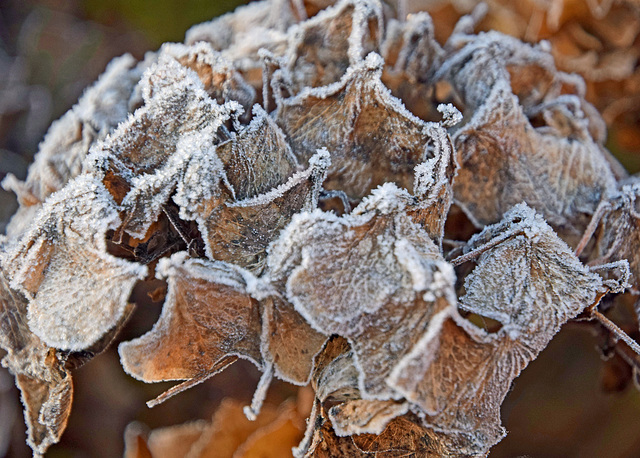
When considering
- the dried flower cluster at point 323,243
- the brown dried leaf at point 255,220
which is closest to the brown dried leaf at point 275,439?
the dried flower cluster at point 323,243


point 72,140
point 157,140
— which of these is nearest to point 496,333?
point 157,140

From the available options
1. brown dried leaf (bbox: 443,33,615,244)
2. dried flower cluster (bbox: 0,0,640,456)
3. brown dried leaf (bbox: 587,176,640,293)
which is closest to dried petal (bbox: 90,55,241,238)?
dried flower cluster (bbox: 0,0,640,456)

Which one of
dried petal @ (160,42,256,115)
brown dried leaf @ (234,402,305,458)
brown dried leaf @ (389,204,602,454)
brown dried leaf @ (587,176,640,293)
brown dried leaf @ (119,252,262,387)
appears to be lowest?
brown dried leaf @ (234,402,305,458)

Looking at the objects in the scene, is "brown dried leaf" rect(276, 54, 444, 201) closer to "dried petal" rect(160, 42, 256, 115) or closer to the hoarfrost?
"dried petal" rect(160, 42, 256, 115)

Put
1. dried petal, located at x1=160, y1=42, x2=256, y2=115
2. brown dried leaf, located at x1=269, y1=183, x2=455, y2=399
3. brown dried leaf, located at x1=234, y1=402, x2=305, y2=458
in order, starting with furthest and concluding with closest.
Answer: brown dried leaf, located at x1=234, y1=402, x2=305, y2=458 < dried petal, located at x1=160, y1=42, x2=256, y2=115 < brown dried leaf, located at x1=269, y1=183, x2=455, y2=399

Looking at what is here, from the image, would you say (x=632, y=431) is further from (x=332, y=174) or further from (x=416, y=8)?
(x=416, y=8)

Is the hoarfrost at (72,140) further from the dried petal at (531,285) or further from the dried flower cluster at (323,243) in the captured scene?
the dried petal at (531,285)

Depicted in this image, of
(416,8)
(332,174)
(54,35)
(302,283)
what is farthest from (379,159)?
(54,35)

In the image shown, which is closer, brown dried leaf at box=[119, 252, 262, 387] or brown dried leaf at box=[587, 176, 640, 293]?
brown dried leaf at box=[119, 252, 262, 387]
